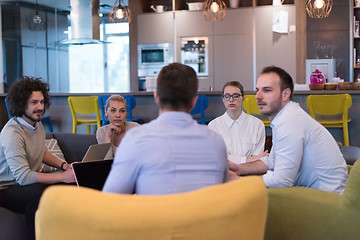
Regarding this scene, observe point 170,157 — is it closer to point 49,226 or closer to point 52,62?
point 49,226

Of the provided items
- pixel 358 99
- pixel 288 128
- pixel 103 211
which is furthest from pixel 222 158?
pixel 358 99

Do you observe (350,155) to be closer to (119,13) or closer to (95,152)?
(95,152)

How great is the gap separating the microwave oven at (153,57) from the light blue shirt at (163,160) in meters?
7.10

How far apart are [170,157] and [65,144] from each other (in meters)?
2.48

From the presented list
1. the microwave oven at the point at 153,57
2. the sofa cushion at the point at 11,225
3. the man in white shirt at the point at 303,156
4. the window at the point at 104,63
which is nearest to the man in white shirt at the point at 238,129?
the man in white shirt at the point at 303,156

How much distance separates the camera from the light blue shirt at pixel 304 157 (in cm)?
196

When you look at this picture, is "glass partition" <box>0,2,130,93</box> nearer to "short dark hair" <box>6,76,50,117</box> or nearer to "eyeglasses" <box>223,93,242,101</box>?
"eyeglasses" <box>223,93,242,101</box>

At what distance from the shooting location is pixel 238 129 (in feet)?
10.5

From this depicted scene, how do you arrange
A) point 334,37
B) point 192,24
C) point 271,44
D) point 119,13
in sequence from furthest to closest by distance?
point 192,24 < point 271,44 < point 334,37 < point 119,13

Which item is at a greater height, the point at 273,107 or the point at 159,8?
the point at 159,8

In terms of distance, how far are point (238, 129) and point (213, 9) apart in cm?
418

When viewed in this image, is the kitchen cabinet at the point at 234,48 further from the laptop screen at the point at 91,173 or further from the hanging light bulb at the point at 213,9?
the laptop screen at the point at 91,173

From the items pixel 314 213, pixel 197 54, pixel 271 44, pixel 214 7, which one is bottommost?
pixel 314 213

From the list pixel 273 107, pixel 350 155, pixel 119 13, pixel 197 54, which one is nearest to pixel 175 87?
pixel 273 107
